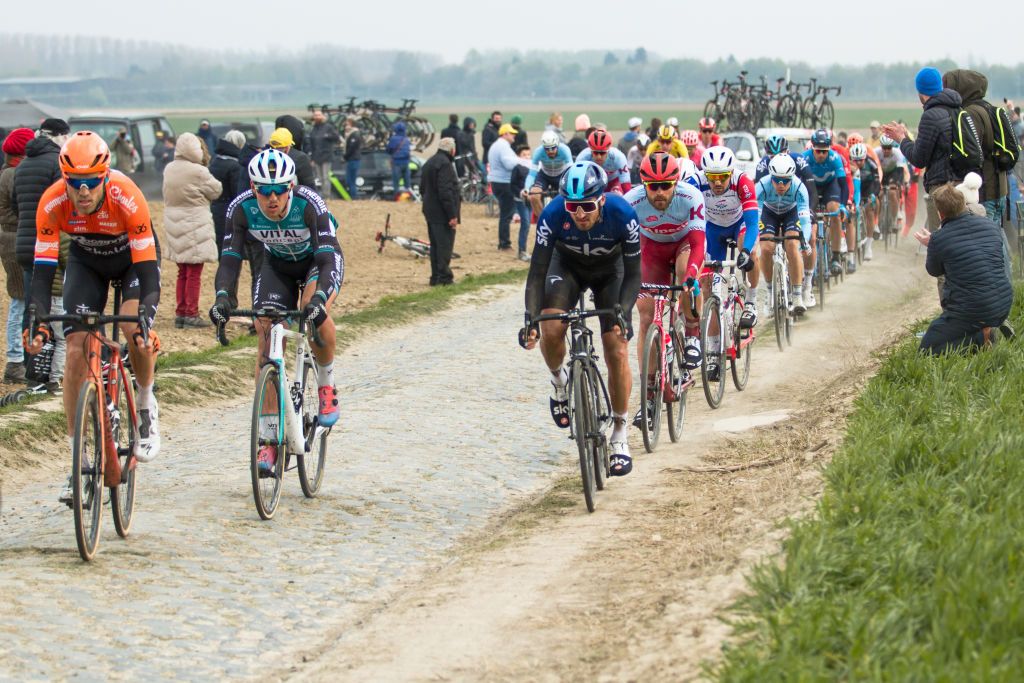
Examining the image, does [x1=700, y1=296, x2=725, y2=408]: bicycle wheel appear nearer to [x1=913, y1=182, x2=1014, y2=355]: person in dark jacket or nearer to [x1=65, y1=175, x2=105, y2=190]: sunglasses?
[x1=913, y1=182, x2=1014, y2=355]: person in dark jacket

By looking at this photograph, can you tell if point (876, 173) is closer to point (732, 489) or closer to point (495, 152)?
point (495, 152)

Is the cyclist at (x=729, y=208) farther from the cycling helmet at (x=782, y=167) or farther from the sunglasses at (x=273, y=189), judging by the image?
the sunglasses at (x=273, y=189)

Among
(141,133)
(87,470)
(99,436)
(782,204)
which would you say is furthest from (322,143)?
(87,470)

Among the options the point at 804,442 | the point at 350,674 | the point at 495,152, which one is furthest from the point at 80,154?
the point at 495,152

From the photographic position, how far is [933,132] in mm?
11719

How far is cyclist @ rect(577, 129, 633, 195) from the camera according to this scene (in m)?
16.3

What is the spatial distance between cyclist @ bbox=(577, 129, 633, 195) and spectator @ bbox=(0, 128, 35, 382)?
6631 millimetres

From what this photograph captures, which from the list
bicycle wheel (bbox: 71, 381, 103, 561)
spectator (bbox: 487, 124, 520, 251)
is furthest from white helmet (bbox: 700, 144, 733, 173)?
spectator (bbox: 487, 124, 520, 251)

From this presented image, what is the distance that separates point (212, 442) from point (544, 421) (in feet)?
9.00

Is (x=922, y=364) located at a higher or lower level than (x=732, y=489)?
higher

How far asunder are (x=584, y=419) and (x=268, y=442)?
A: 6.01ft

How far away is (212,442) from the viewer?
35.6 ft

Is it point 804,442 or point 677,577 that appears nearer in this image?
point 677,577

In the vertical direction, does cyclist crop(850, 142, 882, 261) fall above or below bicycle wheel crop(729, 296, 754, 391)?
above
